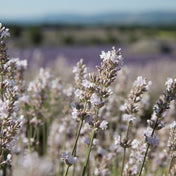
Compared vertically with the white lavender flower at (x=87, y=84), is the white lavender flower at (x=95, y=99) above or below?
below

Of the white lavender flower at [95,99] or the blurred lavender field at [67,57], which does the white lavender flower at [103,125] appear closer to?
the white lavender flower at [95,99]

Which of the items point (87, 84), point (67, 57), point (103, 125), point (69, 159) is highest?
point (67, 57)

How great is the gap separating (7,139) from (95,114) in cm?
42

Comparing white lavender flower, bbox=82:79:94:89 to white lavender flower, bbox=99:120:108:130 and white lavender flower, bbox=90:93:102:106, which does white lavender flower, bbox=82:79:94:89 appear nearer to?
white lavender flower, bbox=90:93:102:106

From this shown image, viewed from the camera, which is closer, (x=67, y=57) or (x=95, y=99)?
(x=95, y=99)

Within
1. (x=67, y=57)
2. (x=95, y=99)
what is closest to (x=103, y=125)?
(x=95, y=99)

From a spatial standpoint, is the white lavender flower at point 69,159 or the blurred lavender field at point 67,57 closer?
the white lavender flower at point 69,159

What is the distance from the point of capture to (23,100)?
2207 mm

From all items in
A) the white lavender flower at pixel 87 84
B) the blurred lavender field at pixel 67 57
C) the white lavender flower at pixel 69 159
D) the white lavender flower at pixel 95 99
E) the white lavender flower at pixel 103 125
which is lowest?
the white lavender flower at pixel 69 159

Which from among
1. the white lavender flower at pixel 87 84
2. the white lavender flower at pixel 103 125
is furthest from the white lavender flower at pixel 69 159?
the white lavender flower at pixel 87 84

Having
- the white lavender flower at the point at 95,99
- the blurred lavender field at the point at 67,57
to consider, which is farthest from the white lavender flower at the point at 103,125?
the blurred lavender field at the point at 67,57

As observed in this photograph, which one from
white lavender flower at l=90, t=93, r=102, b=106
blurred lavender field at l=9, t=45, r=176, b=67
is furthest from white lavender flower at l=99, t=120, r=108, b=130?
blurred lavender field at l=9, t=45, r=176, b=67

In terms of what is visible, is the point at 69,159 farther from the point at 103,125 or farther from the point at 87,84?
the point at 87,84

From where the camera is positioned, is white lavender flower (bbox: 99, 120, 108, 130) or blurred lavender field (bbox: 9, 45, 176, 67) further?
blurred lavender field (bbox: 9, 45, 176, 67)
